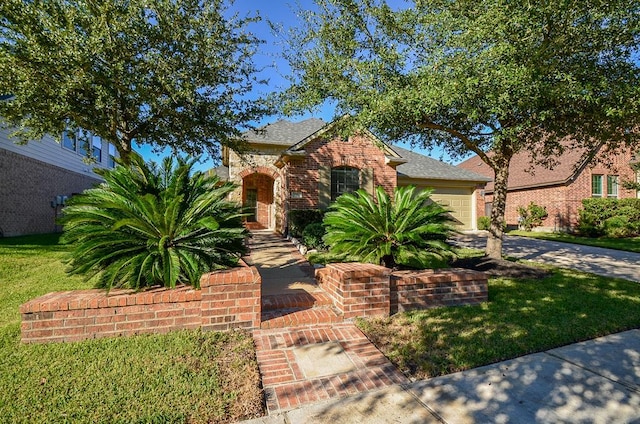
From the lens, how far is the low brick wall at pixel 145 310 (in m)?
3.26

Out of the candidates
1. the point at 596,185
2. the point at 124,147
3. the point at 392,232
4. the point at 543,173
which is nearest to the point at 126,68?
the point at 124,147

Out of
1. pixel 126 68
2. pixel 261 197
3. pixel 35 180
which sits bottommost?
pixel 261 197

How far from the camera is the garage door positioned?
17.5 meters

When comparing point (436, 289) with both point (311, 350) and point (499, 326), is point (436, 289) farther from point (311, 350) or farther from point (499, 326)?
point (311, 350)

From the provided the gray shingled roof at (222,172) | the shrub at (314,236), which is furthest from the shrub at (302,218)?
the gray shingled roof at (222,172)

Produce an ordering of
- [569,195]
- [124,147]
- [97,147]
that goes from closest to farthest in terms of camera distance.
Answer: [124,147] < [569,195] < [97,147]

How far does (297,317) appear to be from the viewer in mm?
3973

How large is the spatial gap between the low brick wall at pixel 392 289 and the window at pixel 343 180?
800cm

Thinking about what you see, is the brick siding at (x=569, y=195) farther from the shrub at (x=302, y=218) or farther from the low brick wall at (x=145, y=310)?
the low brick wall at (x=145, y=310)

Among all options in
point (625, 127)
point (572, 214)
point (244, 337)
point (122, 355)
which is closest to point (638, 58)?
Result: point (625, 127)

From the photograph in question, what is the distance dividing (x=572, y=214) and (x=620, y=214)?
6.32 feet

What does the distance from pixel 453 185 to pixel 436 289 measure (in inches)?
569

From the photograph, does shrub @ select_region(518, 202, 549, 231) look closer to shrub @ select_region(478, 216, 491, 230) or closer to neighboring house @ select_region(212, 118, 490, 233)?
shrub @ select_region(478, 216, 491, 230)

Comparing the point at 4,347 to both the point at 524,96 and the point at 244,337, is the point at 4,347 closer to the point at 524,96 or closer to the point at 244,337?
the point at 244,337
